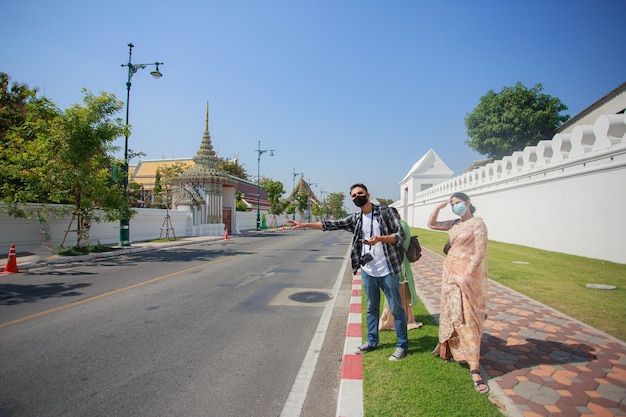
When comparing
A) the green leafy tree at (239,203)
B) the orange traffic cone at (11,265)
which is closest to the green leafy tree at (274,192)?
the green leafy tree at (239,203)

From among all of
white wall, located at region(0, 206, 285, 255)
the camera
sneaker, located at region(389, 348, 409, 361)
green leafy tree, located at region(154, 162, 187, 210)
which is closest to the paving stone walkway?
sneaker, located at region(389, 348, 409, 361)

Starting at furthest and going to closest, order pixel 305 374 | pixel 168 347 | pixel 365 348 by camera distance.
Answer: pixel 168 347 < pixel 365 348 < pixel 305 374

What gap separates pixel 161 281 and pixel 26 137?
39.1 ft

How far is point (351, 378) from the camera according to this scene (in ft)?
11.1

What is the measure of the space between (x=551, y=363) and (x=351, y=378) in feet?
Answer: 7.16

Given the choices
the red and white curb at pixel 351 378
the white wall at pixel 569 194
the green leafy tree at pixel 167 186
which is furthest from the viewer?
the green leafy tree at pixel 167 186

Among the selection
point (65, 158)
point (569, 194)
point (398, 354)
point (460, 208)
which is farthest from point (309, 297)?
point (65, 158)

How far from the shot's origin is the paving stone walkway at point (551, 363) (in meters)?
2.85

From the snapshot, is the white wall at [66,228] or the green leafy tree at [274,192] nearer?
the white wall at [66,228]

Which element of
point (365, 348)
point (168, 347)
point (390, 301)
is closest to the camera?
point (390, 301)

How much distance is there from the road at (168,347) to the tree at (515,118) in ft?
108

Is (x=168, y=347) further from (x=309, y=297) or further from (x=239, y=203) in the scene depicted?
(x=239, y=203)

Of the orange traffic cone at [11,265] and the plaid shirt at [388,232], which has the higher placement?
the plaid shirt at [388,232]

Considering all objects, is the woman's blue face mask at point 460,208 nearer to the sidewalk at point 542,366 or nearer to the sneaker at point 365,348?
the sidewalk at point 542,366
